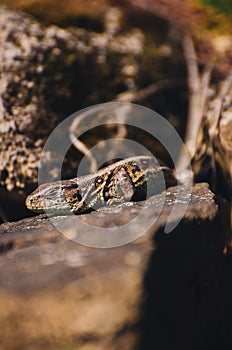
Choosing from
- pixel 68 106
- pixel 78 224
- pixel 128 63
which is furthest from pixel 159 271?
pixel 128 63

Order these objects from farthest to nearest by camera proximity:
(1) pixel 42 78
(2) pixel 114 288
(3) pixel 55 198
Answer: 1. (1) pixel 42 78
2. (3) pixel 55 198
3. (2) pixel 114 288

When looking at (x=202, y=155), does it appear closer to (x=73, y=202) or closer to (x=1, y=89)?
(x=73, y=202)

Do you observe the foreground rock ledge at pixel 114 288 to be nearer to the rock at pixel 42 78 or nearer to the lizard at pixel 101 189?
the lizard at pixel 101 189

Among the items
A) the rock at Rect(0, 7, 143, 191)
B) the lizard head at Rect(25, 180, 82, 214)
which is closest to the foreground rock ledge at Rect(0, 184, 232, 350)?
the lizard head at Rect(25, 180, 82, 214)

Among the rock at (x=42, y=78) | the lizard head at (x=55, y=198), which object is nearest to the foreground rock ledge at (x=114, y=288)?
the lizard head at (x=55, y=198)

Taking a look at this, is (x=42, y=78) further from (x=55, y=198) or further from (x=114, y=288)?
(x=114, y=288)

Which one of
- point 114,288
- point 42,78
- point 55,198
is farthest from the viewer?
point 42,78

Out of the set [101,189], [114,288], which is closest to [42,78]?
[101,189]
